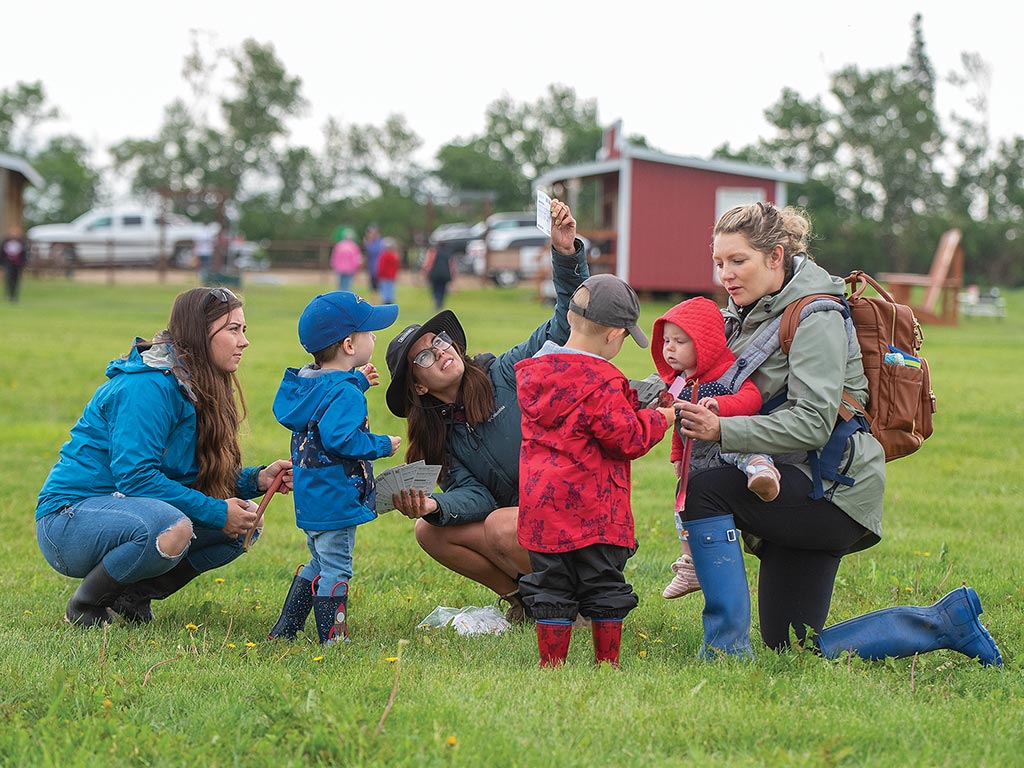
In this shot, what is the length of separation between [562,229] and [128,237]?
46.0m

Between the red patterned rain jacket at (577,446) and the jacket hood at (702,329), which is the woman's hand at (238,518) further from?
the jacket hood at (702,329)

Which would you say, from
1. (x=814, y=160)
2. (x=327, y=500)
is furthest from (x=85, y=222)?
(x=327, y=500)

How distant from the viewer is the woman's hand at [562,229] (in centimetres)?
Result: 521

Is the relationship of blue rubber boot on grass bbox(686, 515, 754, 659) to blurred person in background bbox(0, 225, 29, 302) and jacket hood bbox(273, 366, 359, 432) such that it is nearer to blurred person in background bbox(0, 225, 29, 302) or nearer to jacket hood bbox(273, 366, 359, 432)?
jacket hood bbox(273, 366, 359, 432)

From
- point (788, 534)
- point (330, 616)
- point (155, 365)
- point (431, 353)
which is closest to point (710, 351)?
point (788, 534)

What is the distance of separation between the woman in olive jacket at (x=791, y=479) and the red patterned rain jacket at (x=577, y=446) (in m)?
0.24

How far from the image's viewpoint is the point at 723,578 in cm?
452

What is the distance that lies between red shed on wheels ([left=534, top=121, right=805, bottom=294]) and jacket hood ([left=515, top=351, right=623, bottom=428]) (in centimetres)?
2994

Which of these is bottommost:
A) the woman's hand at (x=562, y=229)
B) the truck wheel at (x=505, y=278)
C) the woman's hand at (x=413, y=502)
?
the truck wheel at (x=505, y=278)

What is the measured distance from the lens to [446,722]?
3.70 meters

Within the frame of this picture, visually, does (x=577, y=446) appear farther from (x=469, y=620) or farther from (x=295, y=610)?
(x=295, y=610)

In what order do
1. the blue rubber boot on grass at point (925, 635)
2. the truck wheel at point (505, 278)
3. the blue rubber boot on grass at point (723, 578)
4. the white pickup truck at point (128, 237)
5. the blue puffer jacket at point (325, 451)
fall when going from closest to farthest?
the blue rubber boot on grass at point (723, 578) → the blue rubber boot on grass at point (925, 635) → the blue puffer jacket at point (325, 451) → the truck wheel at point (505, 278) → the white pickup truck at point (128, 237)

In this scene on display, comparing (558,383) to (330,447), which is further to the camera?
(330,447)

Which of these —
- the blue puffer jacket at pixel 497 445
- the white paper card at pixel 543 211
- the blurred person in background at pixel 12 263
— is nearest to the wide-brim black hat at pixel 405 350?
the blue puffer jacket at pixel 497 445
